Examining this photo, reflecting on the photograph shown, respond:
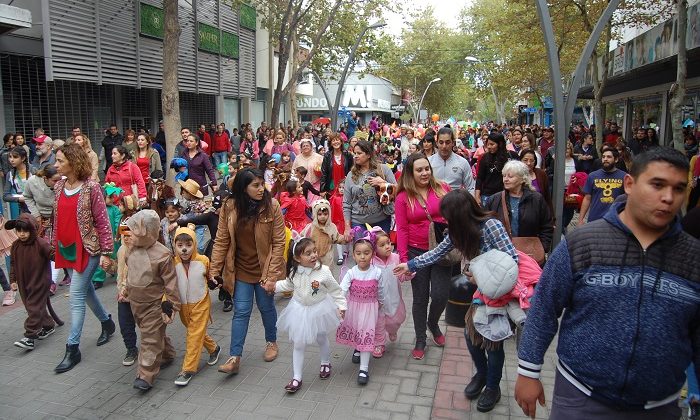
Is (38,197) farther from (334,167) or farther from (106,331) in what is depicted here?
(334,167)

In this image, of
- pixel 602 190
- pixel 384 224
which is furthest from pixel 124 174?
pixel 602 190

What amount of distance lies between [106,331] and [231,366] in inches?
64.8

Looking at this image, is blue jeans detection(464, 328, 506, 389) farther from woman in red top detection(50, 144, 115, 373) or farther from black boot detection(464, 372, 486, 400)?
woman in red top detection(50, 144, 115, 373)

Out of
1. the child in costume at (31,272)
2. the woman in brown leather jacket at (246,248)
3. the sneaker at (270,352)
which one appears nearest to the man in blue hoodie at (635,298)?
the woman in brown leather jacket at (246,248)

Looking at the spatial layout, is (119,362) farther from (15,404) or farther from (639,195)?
(639,195)

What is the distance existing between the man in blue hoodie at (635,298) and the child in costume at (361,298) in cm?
246

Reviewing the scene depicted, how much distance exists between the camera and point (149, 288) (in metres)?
4.70

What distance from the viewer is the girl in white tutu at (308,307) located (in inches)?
180

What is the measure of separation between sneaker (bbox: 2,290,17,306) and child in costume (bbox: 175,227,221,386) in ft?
10.4

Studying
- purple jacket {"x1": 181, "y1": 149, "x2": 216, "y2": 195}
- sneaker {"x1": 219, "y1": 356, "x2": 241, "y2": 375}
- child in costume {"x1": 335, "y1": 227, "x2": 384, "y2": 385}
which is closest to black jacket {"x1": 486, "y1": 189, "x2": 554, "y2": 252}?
child in costume {"x1": 335, "y1": 227, "x2": 384, "y2": 385}

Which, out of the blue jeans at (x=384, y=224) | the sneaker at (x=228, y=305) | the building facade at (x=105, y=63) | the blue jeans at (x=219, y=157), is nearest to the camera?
the blue jeans at (x=384, y=224)

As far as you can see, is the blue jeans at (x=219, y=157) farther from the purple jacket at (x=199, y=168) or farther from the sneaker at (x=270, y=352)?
the sneaker at (x=270, y=352)

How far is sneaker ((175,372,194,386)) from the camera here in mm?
4676

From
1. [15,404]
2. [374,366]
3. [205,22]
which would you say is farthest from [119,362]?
[205,22]
